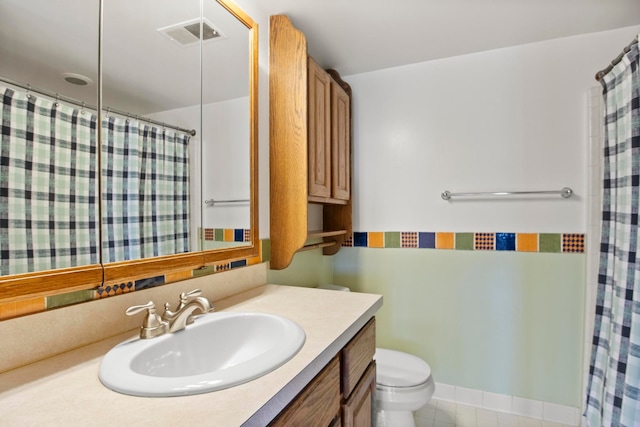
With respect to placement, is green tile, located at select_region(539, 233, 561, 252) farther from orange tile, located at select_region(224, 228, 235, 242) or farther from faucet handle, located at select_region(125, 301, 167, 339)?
faucet handle, located at select_region(125, 301, 167, 339)

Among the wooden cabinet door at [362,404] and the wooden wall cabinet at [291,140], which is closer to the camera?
the wooden cabinet door at [362,404]

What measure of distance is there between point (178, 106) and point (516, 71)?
1.83 meters

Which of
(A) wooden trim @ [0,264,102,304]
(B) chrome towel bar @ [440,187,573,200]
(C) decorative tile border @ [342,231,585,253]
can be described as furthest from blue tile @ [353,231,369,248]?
(A) wooden trim @ [0,264,102,304]

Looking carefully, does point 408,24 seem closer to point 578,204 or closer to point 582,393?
point 578,204

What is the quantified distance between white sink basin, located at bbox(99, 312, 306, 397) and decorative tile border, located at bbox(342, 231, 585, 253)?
1.30 metres

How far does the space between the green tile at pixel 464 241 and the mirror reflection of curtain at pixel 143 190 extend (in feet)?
5.06

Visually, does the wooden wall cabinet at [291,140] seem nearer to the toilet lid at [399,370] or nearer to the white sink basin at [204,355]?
the white sink basin at [204,355]

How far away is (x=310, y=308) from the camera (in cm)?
115

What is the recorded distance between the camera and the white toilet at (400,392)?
1459 millimetres

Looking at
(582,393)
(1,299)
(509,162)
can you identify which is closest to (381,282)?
(509,162)

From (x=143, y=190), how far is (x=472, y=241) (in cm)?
174

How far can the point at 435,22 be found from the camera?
166 centimetres

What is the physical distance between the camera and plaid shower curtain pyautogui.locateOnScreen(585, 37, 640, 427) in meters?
1.33

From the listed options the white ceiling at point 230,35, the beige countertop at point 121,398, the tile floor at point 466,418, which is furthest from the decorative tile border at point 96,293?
the tile floor at point 466,418
